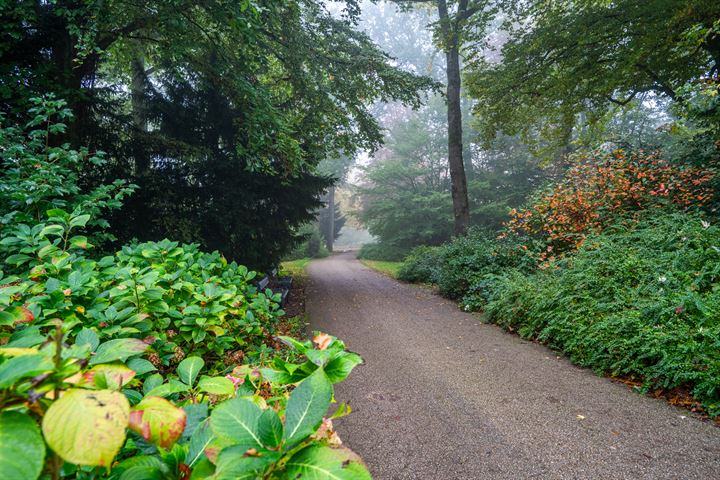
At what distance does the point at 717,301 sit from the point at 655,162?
538 centimetres

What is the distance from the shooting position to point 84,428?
41 centimetres

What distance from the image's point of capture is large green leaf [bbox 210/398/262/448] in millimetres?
601

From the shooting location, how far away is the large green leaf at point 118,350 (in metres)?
0.68

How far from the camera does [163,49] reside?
5.97 meters

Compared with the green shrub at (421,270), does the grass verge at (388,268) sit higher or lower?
lower

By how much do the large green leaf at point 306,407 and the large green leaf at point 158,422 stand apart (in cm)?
20

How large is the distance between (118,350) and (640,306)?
15.1 ft

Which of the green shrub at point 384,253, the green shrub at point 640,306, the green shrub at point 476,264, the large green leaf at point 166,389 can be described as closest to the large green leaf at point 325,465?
the large green leaf at point 166,389

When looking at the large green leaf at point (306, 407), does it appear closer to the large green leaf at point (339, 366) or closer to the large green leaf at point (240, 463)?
the large green leaf at point (240, 463)

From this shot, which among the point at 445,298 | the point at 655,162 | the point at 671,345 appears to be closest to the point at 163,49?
the point at 445,298

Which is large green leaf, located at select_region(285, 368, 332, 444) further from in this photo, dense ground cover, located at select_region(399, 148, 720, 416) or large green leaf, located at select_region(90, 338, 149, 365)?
dense ground cover, located at select_region(399, 148, 720, 416)

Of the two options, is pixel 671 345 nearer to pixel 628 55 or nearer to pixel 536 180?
pixel 628 55

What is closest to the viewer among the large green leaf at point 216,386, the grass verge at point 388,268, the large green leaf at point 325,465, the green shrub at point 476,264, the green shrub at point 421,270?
the large green leaf at point 325,465

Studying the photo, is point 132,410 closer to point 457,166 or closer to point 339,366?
point 339,366
